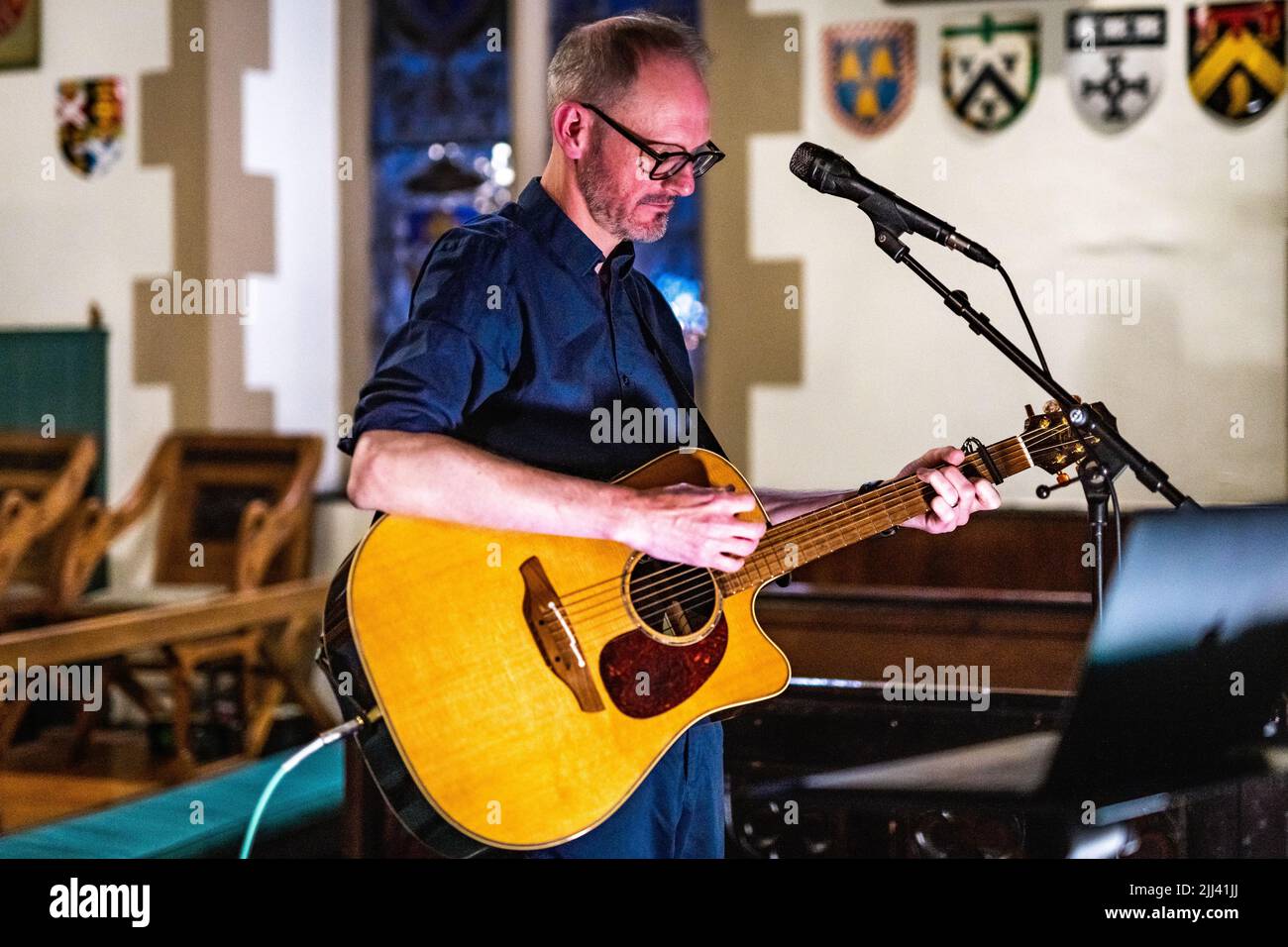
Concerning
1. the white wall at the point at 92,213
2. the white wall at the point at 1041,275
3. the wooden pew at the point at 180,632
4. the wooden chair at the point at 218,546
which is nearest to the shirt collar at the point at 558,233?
the wooden pew at the point at 180,632

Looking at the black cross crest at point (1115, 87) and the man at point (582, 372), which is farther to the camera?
the black cross crest at point (1115, 87)

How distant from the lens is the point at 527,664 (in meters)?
1.72

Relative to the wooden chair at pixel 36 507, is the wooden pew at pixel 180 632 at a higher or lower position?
lower

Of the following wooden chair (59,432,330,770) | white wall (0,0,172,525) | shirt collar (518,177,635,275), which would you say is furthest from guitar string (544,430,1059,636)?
white wall (0,0,172,525)

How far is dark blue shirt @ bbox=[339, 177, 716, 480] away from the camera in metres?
1.66

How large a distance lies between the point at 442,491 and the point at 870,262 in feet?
9.48

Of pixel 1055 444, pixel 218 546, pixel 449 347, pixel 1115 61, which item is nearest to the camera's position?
pixel 449 347

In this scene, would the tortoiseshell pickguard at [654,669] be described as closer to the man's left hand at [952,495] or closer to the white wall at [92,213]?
the man's left hand at [952,495]

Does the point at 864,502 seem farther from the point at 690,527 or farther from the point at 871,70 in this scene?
the point at 871,70

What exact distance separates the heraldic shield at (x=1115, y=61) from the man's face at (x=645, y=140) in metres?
2.61

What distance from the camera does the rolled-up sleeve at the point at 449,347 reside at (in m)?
1.64

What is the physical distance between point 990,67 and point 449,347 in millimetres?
2962

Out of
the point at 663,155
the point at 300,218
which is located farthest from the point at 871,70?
the point at 663,155

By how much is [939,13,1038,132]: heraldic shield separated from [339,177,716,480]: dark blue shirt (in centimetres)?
260
